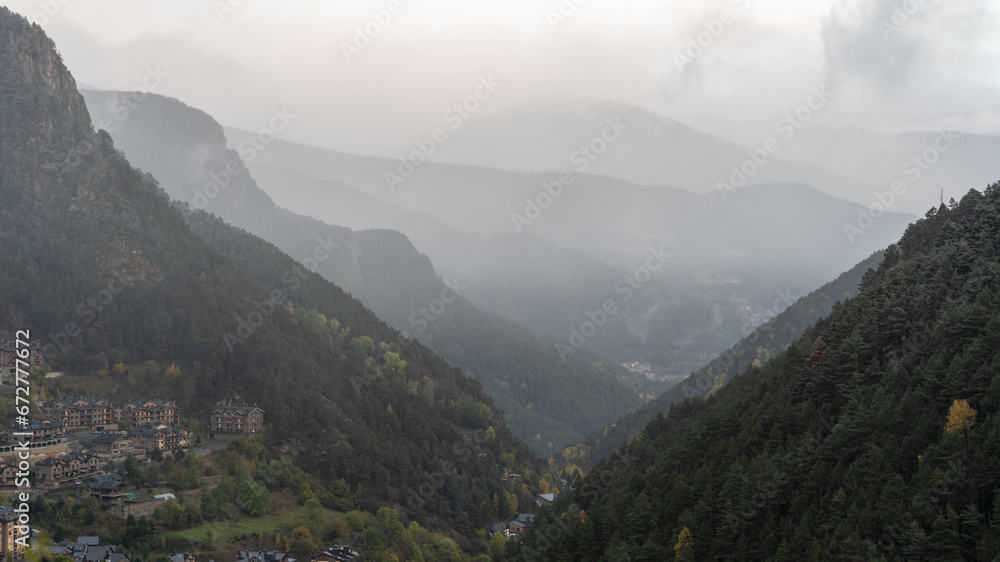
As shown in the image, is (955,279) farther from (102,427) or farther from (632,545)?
(102,427)

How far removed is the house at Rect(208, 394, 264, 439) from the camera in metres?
121

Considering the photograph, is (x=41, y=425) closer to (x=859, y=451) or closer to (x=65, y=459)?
(x=65, y=459)

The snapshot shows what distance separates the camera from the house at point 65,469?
91500 mm

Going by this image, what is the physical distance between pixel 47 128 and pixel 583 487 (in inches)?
4892

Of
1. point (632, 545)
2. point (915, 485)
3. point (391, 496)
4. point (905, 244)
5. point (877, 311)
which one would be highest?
point (905, 244)

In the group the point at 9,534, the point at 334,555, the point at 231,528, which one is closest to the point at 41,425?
the point at 231,528

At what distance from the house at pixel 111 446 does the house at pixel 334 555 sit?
26.1 meters

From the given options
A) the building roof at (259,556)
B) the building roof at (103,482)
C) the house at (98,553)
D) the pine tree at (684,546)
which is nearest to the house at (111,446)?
the building roof at (103,482)

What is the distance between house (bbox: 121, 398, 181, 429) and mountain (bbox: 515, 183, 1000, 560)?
188ft

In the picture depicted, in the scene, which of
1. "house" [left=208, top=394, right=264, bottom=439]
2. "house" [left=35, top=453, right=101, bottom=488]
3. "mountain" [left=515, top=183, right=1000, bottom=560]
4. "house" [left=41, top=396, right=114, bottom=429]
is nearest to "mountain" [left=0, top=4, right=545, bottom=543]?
"house" [left=208, top=394, right=264, bottom=439]

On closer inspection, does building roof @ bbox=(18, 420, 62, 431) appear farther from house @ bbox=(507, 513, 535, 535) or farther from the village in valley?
house @ bbox=(507, 513, 535, 535)

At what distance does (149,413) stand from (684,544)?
80.2 metres

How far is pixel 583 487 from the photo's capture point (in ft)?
294

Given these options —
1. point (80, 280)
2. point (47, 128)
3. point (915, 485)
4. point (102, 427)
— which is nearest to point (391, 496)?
point (102, 427)
